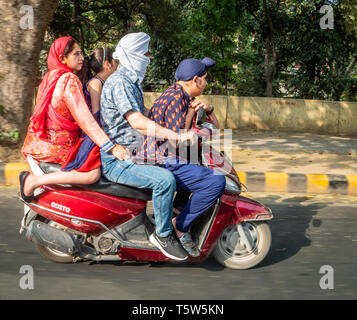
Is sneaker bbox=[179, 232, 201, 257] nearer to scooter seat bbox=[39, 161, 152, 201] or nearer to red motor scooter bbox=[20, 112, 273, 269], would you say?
red motor scooter bbox=[20, 112, 273, 269]

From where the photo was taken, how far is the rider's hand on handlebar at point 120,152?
3.97 metres

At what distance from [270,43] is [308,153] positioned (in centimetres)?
638

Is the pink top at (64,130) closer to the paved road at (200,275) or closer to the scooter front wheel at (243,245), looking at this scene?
the paved road at (200,275)

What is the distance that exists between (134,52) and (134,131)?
0.55 metres

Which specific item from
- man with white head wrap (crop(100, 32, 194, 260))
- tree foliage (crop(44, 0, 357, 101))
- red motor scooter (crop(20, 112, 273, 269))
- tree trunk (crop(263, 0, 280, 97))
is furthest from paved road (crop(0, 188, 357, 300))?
tree trunk (crop(263, 0, 280, 97))

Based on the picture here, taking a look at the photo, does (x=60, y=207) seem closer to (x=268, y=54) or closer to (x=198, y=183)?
(x=198, y=183)

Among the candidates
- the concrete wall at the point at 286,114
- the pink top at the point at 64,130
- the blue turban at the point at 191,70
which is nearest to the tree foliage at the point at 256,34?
the concrete wall at the point at 286,114

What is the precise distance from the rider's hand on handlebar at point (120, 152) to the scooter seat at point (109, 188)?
21 centimetres

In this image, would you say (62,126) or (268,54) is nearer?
(62,126)

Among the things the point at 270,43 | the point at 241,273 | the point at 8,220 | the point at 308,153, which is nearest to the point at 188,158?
the point at 241,273

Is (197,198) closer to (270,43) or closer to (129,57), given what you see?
(129,57)

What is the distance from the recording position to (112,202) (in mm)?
4066

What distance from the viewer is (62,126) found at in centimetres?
411

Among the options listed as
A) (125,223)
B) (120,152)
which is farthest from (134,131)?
(125,223)
